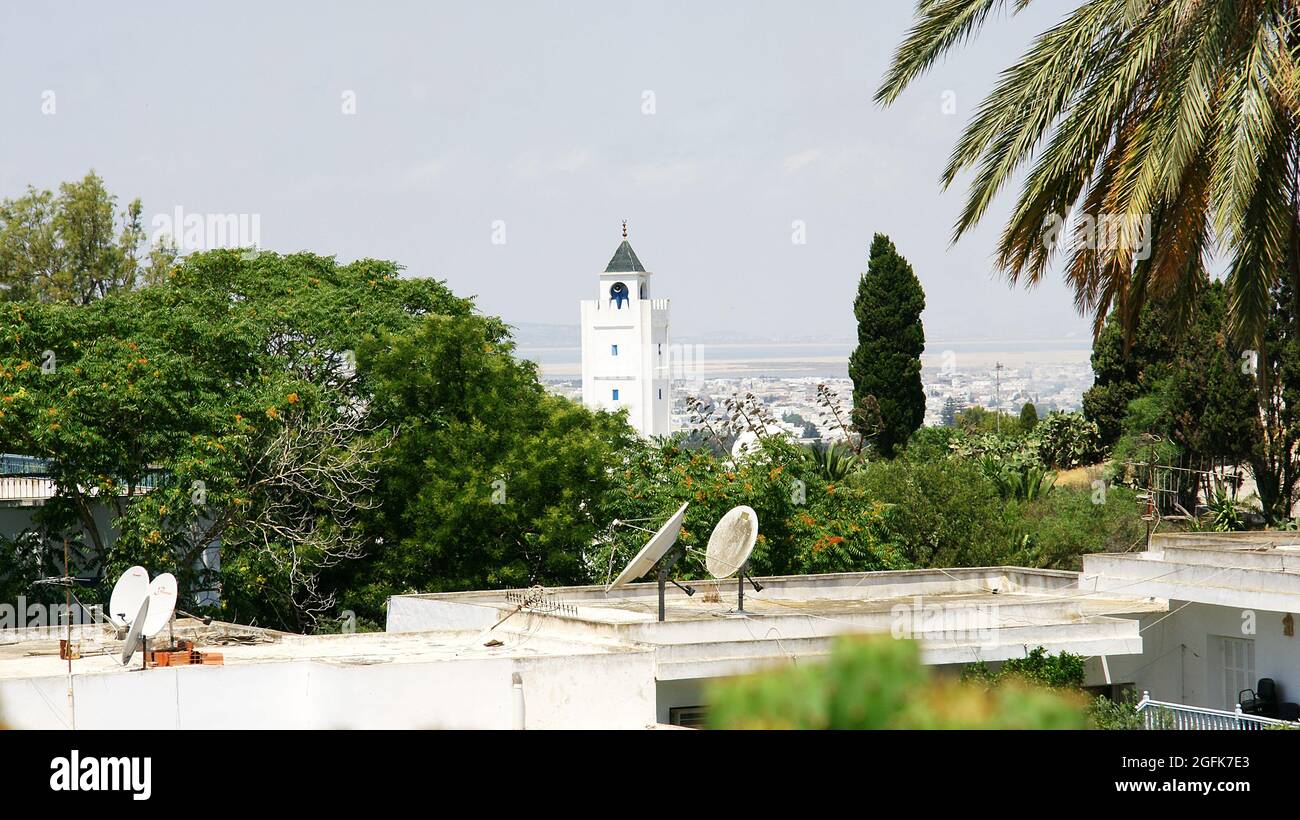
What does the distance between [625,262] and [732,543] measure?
80.8m

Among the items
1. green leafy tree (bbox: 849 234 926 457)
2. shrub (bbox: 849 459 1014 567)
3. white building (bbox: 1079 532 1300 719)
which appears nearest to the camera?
white building (bbox: 1079 532 1300 719)

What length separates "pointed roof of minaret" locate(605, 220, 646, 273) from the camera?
9712 centimetres

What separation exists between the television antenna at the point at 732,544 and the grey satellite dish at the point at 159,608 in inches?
Answer: 247

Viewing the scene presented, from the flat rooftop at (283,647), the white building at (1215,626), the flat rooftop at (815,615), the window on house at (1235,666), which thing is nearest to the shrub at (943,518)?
the flat rooftop at (815,615)

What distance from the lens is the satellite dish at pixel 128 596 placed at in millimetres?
A: 15273

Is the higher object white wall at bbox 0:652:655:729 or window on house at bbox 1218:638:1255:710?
white wall at bbox 0:652:655:729

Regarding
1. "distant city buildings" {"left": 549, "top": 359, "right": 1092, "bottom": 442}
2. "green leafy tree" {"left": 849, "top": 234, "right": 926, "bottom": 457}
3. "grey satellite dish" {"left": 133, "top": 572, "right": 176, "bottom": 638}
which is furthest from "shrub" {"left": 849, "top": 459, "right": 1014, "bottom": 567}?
"distant city buildings" {"left": 549, "top": 359, "right": 1092, "bottom": 442}

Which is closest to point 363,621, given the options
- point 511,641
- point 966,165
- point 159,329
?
point 159,329

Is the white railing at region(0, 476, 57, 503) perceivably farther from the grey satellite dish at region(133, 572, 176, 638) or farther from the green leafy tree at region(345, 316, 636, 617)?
the grey satellite dish at region(133, 572, 176, 638)

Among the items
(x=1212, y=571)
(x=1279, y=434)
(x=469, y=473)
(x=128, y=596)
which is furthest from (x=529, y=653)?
(x=1279, y=434)

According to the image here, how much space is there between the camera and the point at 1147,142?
11.5 meters

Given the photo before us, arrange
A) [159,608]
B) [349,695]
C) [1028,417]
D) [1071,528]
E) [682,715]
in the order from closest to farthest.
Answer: [349,695] → [159,608] → [682,715] → [1071,528] → [1028,417]

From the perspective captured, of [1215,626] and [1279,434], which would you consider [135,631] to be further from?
[1279,434]

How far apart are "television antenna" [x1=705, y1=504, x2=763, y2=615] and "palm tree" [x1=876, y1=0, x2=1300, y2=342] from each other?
5495mm
